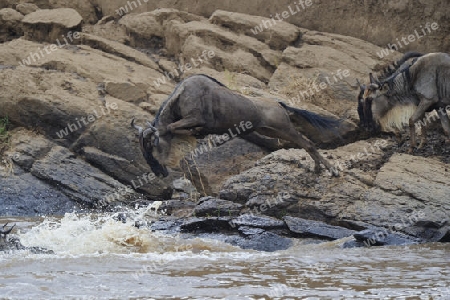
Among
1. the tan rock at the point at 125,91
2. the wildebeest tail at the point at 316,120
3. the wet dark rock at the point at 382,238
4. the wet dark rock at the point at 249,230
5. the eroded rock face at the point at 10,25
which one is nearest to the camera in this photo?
the wet dark rock at the point at 382,238

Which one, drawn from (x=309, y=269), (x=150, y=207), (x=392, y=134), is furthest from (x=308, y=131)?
(x=309, y=269)

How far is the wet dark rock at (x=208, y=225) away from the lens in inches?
398

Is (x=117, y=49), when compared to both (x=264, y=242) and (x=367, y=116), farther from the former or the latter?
(x=264, y=242)

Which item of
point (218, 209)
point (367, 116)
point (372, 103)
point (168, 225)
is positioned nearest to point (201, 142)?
point (367, 116)

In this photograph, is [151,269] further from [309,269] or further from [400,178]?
[400,178]

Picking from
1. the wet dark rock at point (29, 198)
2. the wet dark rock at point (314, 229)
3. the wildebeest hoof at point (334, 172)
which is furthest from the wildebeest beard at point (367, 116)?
the wet dark rock at point (29, 198)

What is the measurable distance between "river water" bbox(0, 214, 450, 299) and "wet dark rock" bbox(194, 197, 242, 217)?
2.60 feet

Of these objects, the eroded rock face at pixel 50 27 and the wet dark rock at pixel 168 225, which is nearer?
the wet dark rock at pixel 168 225

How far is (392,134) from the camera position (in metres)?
13.7

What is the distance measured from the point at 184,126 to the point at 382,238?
349 cm

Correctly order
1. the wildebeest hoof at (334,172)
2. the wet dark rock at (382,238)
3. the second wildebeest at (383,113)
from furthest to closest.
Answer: the second wildebeest at (383,113) → the wildebeest hoof at (334,172) → the wet dark rock at (382,238)

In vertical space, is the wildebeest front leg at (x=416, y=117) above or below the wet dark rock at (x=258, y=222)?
above

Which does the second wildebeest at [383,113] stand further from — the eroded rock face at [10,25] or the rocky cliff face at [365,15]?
the eroded rock face at [10,25]

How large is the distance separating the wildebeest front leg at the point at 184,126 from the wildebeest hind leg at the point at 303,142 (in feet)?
3.72
